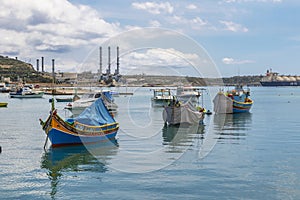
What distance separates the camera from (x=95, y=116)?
2997 cm

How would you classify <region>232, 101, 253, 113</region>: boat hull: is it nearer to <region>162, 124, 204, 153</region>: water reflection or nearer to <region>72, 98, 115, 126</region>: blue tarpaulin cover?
<region>162, 124, 204, 153</region>: water reflection

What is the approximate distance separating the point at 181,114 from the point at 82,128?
15.3 meters

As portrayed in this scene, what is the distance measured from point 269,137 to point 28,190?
2337 centimetres

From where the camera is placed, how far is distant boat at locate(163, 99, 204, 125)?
41.2 meters

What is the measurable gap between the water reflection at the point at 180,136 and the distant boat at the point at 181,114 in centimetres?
64

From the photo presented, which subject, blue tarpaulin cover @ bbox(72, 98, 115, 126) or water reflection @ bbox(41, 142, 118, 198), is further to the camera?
blue tarpaulin cover @ bbox(72, 98, 115, 126)

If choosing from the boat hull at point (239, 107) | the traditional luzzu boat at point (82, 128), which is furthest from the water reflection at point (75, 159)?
the boat hull at point (239, 107)

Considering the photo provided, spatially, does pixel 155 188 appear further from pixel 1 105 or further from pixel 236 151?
pixel 1 105

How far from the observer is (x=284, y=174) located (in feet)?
68.6

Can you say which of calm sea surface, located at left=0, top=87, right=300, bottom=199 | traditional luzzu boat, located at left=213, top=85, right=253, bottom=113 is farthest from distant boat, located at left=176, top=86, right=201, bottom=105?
calm sea surface, located at left=0, top=87, right=300, bottom=199

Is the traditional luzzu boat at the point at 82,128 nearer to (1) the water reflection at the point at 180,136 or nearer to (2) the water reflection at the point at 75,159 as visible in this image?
(2) the water reflection at the point at 75,159

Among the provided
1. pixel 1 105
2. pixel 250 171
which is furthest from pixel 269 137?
pixel 1 105

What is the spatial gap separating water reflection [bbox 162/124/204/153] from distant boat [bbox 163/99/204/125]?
643 millimetres

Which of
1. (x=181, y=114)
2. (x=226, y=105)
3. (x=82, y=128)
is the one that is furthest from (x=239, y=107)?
(x=82, y=128)
